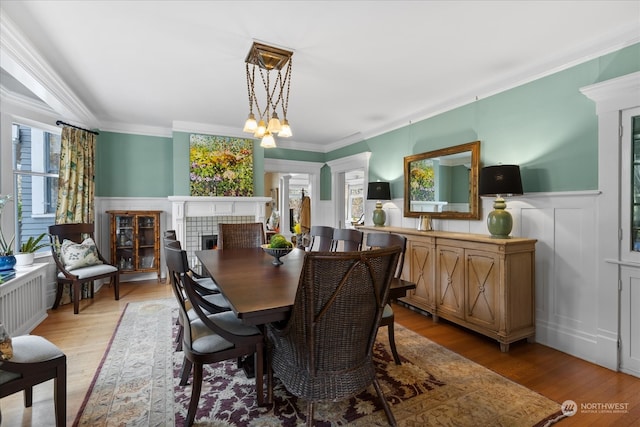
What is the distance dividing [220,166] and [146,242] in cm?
168

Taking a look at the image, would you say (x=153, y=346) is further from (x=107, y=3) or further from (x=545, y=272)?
(x=545, y=272)

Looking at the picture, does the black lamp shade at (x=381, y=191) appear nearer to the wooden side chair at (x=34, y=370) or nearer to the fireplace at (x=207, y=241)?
the fireplace at (x=207, y=241)

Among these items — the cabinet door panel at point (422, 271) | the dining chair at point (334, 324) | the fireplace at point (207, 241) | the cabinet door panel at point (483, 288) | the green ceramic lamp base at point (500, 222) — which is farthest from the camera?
the fireplace at point (207, 241)

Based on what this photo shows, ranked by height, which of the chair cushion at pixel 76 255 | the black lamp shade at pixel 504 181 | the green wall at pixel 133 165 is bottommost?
the chair cushion at pixel 76 255

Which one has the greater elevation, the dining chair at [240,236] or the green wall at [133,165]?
the green wall at [133,165]

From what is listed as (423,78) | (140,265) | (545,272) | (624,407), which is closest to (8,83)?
(140,265)

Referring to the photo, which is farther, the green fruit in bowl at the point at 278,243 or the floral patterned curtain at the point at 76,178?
the floral patterned curtain at the point at 76,178

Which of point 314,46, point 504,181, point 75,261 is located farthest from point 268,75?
point 75,261

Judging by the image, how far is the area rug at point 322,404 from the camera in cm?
172

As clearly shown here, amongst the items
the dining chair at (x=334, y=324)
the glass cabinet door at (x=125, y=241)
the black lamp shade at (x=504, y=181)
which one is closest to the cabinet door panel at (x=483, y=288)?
the black lamp shade at (x=504, y=181)

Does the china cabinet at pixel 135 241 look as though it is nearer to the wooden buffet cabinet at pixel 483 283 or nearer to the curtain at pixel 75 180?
the curtain at pixel 75 180

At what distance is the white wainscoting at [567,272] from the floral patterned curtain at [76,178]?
5249 mm

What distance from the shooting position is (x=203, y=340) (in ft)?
5.50

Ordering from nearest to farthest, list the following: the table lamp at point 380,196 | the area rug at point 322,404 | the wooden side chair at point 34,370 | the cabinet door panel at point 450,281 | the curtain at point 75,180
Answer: the wooden side chair at point 34,370 < the area rug at point 322,404 < the cabinet door panel at point 450,281 < the curtain at point 75,180 < the table lamp at point 380,196
